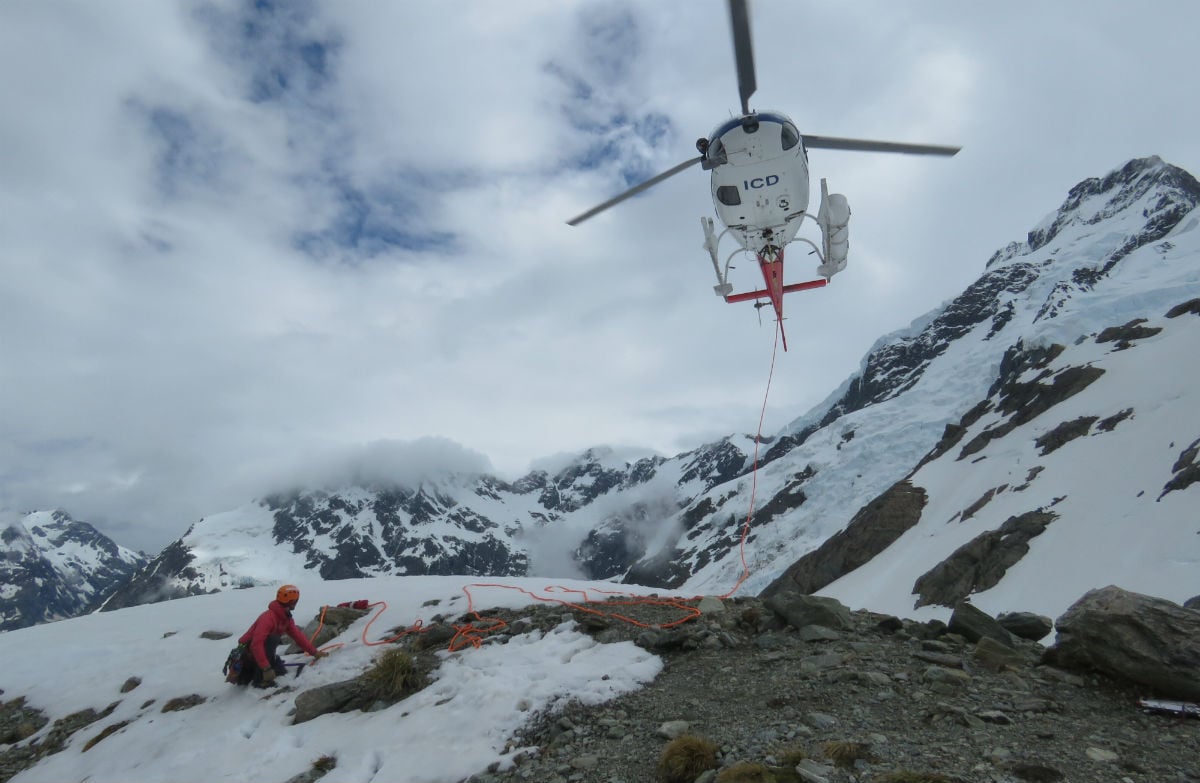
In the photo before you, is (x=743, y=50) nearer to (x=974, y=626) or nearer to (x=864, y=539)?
(x=974, y=626)

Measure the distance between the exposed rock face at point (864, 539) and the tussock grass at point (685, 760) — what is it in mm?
64074

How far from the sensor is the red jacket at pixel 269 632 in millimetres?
10250

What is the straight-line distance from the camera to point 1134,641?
6.86 m

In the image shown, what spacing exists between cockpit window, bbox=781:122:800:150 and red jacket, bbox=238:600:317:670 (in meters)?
12.2

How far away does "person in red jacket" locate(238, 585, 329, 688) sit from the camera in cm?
1025

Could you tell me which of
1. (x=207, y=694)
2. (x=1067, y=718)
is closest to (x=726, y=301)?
(x=1067, y=718)

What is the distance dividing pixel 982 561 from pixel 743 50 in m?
46.7

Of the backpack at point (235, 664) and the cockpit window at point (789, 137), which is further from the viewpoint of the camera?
the cockpit window at point (789, 137)

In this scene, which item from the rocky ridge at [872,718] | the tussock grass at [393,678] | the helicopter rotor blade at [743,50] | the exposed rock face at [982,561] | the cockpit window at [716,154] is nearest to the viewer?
the rocky ridge at [872,718]

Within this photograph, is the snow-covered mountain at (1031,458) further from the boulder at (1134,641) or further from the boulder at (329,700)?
the boulder at (329,700)

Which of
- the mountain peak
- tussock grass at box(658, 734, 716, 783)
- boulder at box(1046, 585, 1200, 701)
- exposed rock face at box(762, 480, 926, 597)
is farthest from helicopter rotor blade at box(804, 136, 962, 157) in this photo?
the mountain peak

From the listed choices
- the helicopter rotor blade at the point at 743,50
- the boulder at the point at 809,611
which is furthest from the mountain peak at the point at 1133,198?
the boulder at the point at 809,611

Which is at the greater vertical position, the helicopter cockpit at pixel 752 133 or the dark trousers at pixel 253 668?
the helicopter cockpit at pixel 752 133

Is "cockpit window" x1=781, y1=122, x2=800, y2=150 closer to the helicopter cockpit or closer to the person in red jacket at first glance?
the helicopter cockpit
